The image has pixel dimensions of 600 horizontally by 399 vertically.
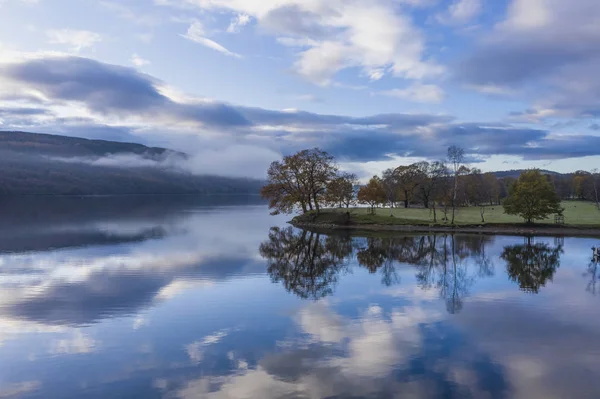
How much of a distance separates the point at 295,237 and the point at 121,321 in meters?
38.1

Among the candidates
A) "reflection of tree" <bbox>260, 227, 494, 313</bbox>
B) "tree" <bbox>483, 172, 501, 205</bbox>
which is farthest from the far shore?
"tree" <bbox>483, 172, 501, 205</bbox>

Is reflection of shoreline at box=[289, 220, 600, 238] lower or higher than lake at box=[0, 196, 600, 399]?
higher

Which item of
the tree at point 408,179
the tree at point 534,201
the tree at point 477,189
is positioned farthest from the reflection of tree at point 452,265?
the tree at point 477,189

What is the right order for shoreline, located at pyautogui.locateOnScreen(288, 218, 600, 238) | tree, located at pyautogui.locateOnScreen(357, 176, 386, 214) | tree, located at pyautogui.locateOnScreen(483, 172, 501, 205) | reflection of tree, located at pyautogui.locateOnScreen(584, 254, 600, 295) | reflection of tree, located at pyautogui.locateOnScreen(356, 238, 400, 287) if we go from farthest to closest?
tree, located at pyautogui.locateOnScreen(483, 172, 501, 205)
tree, located at pyautogui.locateOnScreen(357, 176, 386, 214)
shoreline, located at pyautogui.locateOnScreen(288, 218, 600, 238)
reflection of tree, located at pyautogui.locateOnScreen(356, 238, 400, 287)
reflection of tree, located at pyautogui.locateOnScreen(584, 254, 600, 295)

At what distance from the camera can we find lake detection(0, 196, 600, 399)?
45.0ft

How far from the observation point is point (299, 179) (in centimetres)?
8138

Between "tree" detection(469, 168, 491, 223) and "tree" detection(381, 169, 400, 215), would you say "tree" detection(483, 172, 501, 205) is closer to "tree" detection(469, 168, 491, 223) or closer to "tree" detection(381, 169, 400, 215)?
"tree" detection(469, 168, 491, 223)

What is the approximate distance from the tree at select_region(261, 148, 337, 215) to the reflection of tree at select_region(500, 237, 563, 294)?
3894 centimetres

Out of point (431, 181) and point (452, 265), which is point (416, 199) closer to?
point (431, 181)

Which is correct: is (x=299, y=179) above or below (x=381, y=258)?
above

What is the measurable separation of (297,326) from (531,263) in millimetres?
25867

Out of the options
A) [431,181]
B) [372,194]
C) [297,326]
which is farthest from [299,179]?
[297,326]

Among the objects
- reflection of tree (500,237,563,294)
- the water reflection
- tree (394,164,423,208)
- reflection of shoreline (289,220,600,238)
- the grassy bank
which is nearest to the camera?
the water reflection

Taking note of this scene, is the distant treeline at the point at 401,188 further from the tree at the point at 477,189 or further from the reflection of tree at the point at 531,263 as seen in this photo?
the reflection of tree at the point at 531,263
